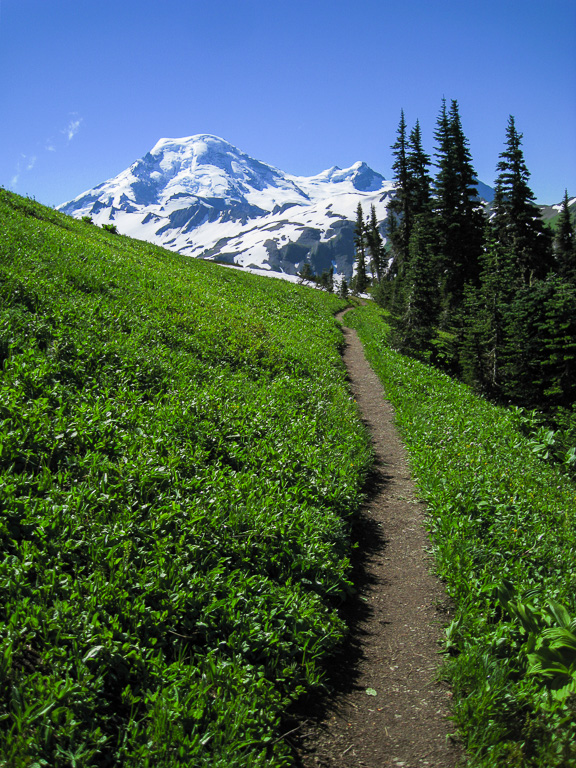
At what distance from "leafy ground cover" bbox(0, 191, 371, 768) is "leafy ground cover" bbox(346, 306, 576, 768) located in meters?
1.44

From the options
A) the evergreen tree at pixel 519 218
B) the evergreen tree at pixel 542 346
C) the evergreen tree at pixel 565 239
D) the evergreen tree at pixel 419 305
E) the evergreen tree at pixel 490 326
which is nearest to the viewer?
the evergreen tree at pixel 542 346

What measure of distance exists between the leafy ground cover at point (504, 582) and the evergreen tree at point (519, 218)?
32857mm

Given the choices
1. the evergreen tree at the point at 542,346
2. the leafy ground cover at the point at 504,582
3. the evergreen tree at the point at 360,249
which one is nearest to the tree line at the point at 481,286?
the evergreen tree at the point at 542,346

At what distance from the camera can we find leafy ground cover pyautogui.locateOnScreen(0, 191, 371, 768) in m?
3.61

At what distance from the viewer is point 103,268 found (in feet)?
49.0

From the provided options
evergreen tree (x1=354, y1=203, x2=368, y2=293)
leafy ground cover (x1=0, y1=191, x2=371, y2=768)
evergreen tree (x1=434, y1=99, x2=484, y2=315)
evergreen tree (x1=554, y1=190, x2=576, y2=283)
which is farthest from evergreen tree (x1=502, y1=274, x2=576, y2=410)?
evergreen tree (x1=354, y1=203, x2=368, y2=293)

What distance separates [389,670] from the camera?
195 inches

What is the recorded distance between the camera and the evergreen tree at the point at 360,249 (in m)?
80.1

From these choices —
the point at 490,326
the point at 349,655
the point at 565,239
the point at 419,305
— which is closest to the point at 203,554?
the point at 349,655

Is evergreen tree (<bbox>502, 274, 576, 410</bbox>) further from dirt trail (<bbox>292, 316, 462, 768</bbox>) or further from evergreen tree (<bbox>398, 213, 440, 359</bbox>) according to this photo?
dirt trail (<bbox>292, 316, 462, 768</bbox>)

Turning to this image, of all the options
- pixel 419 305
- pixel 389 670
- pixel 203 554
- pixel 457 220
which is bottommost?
pixel 389 670

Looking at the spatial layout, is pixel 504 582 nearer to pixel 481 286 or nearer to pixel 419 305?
pixel 419 305

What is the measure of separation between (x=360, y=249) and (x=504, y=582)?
82523mm

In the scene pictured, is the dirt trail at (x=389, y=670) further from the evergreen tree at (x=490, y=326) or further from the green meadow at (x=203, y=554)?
the evergreen tree at (x=490, y=326)
